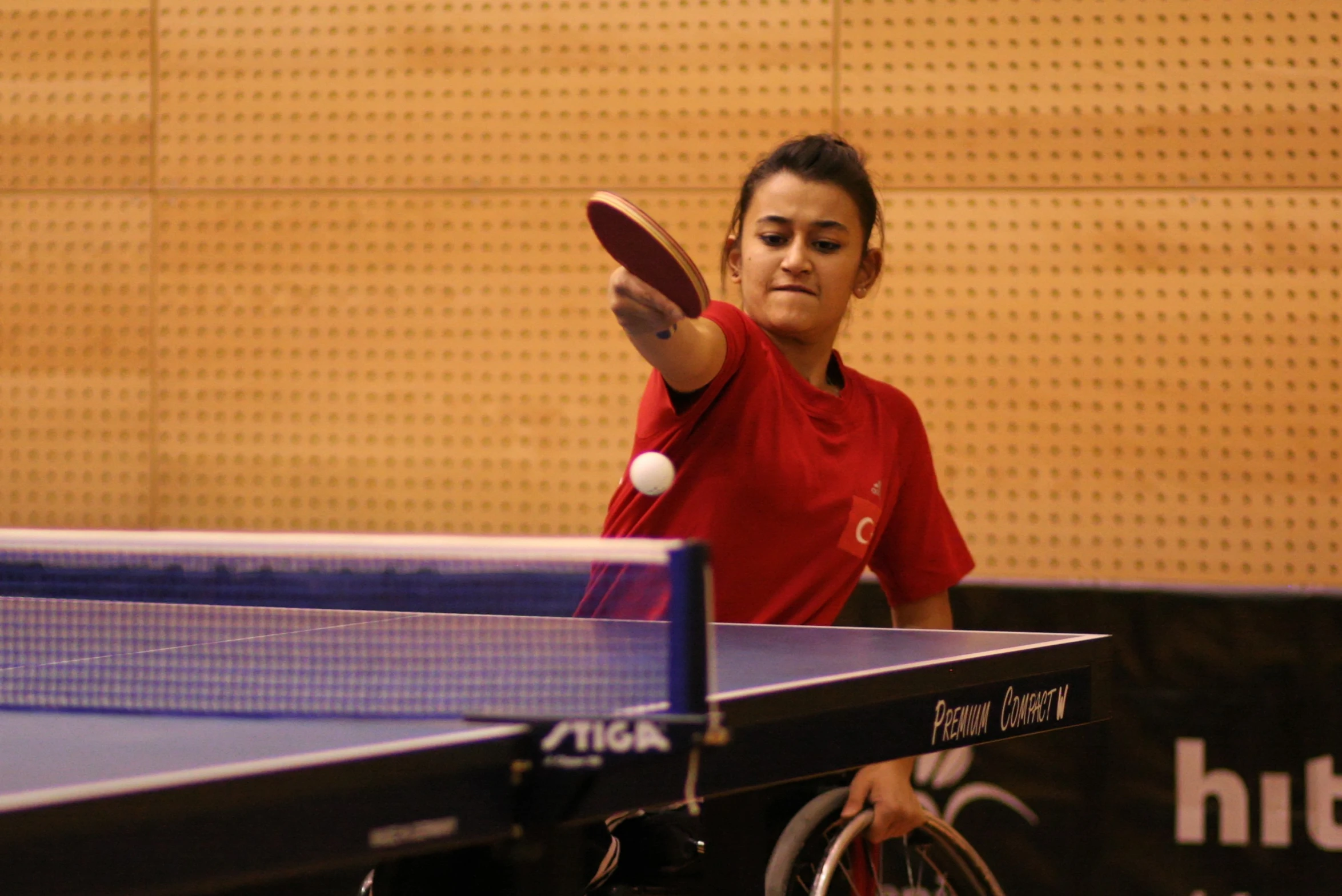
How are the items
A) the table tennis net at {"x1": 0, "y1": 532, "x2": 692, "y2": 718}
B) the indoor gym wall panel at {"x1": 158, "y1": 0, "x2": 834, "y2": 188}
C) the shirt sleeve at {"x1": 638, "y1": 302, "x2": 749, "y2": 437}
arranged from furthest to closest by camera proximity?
the indoor gym wall panel at {"x1": 158, "y1": 0, "x2": 834, "y2": 188}
the shirt sleeve at {"x1": 638, "y1": 302, "x2": 749, "y2": 437}
the table tennis net at {"x1": 0, "y1": 532, "x2": 692, "y2": 718}

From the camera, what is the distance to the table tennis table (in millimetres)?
806

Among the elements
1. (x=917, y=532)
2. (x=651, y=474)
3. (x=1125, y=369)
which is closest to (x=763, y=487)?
(x=917, y=532)

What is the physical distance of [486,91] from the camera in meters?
3.73

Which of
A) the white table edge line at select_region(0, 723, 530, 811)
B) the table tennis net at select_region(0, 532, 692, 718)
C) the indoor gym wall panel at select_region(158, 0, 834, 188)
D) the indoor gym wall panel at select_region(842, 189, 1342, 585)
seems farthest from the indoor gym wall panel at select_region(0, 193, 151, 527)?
the white table edge line at select_region(0, 723, 530, 811)

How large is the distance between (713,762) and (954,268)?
8.71 feet

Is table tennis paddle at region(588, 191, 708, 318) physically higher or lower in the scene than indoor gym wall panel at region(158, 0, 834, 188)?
lower

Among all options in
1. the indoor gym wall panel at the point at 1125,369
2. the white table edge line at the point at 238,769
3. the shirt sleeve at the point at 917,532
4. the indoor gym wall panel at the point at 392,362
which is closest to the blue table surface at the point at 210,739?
the white table edge line at the point at 238,769

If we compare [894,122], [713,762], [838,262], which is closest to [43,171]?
[894,122]

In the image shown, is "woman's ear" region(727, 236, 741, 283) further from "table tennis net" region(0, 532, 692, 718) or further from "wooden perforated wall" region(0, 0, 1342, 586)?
"wooden perforated wall" region(0, 0, 1342, 586)

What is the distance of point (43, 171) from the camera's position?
3906 mm

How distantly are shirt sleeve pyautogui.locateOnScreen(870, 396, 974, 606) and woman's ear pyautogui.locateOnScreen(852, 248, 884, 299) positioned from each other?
0.22 metres

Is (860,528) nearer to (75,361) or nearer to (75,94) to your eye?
(75,361)

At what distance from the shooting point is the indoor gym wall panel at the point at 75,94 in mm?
3855

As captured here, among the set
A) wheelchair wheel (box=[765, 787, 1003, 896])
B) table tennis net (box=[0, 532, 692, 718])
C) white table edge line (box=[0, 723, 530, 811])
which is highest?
white table edge line (box=[0, 723, 530, 811])
